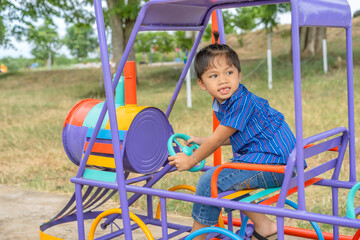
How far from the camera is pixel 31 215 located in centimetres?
418

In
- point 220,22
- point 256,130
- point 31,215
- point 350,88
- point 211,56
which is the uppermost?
point 220,22

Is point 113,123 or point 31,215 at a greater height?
point 113,123

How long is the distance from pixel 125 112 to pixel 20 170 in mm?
3580

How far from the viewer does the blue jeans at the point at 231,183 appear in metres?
2.49

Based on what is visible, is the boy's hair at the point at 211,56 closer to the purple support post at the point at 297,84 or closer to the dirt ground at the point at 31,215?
the purple support post at the point at 297,84

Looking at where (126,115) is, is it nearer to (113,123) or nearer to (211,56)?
(113,123)

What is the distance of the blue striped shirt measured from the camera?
8.02 ft

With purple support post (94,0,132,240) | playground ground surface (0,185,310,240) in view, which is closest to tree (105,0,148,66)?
playground ground surface (0,185,310,240)

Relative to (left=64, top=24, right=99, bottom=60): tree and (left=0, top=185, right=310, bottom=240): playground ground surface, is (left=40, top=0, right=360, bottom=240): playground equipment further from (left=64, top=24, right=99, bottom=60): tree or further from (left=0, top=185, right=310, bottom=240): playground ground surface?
(left=64, top=24, right=99, bottom=60): tree

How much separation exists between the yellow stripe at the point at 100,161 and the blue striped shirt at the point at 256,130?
698 mm

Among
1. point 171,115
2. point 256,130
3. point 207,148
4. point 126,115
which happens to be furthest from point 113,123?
point 171,115

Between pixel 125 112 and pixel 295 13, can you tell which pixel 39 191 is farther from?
pixel 295 13

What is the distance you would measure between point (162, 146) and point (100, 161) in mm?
407

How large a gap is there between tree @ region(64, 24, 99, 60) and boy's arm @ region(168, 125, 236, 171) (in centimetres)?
4940
